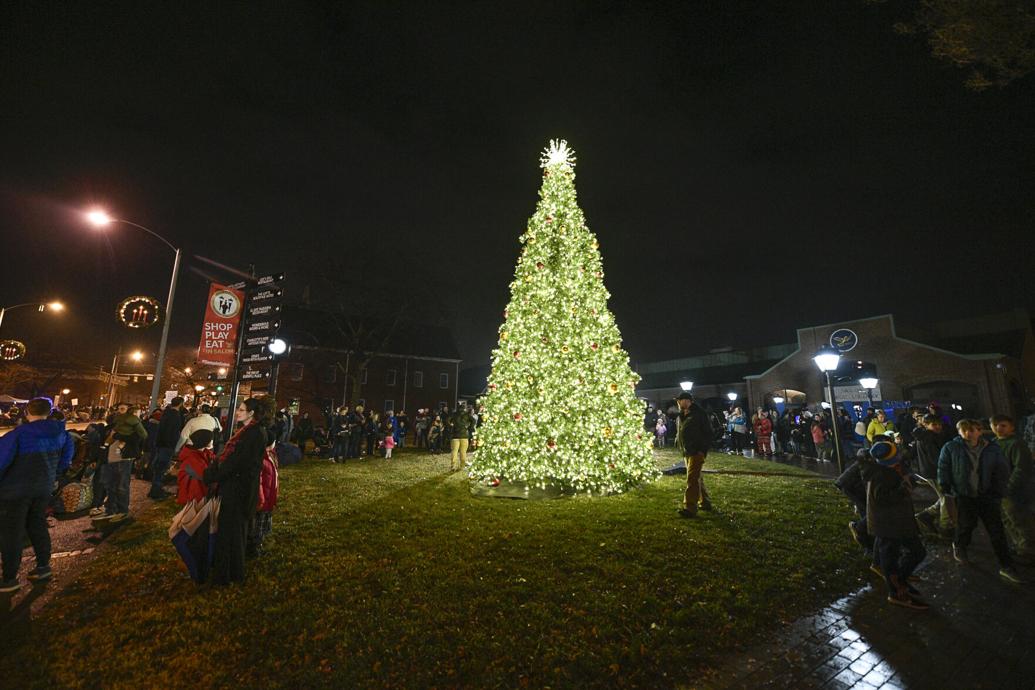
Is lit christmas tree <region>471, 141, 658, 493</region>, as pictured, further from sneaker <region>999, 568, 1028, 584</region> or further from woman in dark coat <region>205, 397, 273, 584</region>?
sneaker <region>999, 568, 1028, 584</region>

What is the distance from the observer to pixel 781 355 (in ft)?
152

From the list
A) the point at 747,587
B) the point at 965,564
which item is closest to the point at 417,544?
the point at 747,587

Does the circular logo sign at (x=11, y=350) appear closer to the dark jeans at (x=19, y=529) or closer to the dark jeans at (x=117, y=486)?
the dark jeans at (x=117, y=486)

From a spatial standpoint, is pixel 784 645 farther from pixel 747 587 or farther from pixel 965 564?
pixel 965 564

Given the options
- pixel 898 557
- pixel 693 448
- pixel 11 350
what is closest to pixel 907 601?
pixel 898 557

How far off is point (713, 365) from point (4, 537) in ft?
171

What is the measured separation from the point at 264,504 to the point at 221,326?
22.8 feet

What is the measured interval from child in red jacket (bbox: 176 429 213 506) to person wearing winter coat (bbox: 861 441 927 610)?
7019 millimetres

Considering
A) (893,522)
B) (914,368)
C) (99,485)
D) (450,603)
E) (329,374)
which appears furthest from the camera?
(329,374)

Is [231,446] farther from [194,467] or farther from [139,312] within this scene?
[139,312]

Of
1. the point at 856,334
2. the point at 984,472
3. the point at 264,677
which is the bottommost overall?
the point at 264,677

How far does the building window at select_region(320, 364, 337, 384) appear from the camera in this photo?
39781 millimetres

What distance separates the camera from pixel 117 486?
7.83 m

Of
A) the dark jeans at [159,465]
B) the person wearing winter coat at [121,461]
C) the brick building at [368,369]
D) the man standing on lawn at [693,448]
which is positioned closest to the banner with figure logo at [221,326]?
the dark jeans at [159,465]
